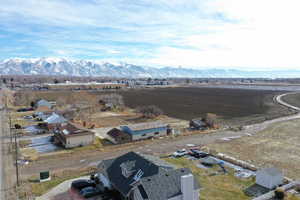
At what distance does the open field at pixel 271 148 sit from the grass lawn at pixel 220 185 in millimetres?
5199

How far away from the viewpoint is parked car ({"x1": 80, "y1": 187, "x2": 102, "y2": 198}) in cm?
1859

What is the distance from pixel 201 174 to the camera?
2278 cm

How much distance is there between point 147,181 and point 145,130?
68.8 feet

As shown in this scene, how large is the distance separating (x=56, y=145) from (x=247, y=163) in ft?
90.0

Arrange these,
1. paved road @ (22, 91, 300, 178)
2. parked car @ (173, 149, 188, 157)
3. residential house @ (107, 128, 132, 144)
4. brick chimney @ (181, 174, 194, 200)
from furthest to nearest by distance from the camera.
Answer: residential house @ (107, 128, 132, 144) → parked car @ (173, 149, 188, 157) → paved road @ (22, 91, 300, 178) → brick chimney @ (181, 174, 194, 200)

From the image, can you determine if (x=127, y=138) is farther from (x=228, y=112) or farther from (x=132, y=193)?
(x=228, y=112)

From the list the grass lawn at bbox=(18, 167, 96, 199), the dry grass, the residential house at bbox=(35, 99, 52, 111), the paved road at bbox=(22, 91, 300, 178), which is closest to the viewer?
the grass lawn at bbox=(18, 167, 96, 199)

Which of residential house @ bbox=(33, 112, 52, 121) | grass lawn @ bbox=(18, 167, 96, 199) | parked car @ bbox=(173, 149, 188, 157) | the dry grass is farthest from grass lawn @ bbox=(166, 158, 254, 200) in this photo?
residential house @ bbox=(33, 112, 52, 121)

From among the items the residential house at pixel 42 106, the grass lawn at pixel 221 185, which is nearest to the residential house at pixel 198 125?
the grass lawn at pixel 221 185

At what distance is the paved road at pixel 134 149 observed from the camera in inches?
1022

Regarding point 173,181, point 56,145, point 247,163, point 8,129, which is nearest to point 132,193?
point 173,181

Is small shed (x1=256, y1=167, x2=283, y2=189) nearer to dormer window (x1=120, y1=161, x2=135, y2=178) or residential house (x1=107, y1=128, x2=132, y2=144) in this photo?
dormer window (x1=120, y1=161, x2=135, y2=178)

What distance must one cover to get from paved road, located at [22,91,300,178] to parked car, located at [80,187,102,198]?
6.80 meters

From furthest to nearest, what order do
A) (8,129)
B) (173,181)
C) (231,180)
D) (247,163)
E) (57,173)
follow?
1. (8,129)
2. (247,163)
3. (57,173)
4. (231,180)
5. (173,181)
